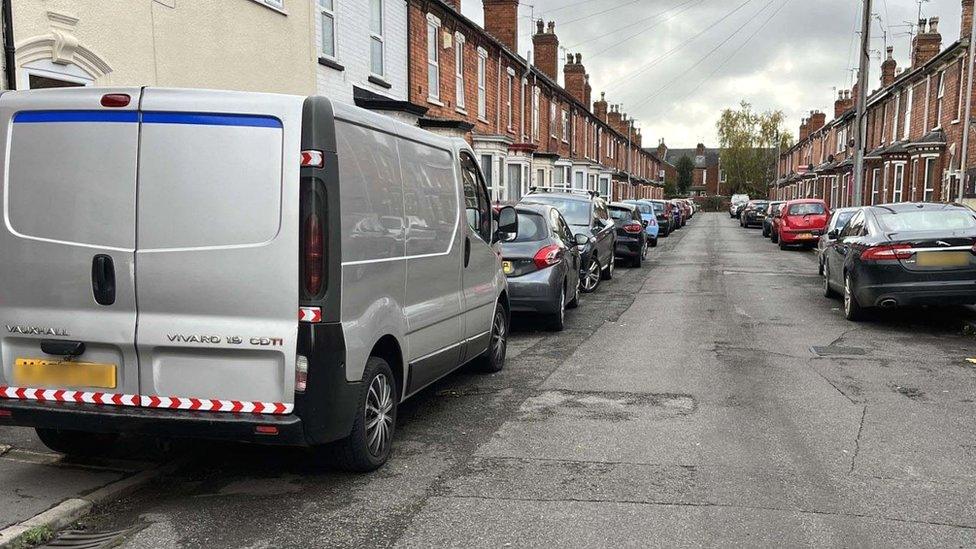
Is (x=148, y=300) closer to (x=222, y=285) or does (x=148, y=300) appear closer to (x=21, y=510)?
(x=222, y=285)

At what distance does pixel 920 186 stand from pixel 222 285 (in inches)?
1353

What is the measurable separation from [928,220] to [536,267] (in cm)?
538

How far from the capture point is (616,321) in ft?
38.6

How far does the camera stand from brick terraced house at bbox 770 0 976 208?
2902 cm

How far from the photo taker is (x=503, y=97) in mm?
29969

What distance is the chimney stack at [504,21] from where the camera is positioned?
32.4 meters

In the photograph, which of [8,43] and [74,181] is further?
[8,43]

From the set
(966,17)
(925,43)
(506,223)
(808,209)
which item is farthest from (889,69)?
(506,223)

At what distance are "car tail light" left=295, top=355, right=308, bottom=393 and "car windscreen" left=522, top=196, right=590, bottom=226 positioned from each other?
1188 centimetres

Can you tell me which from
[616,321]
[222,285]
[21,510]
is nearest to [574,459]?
[222,285]

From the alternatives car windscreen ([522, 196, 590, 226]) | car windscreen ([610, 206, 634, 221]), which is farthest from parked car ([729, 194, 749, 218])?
car windscreen ([522, 196, 590, 226])

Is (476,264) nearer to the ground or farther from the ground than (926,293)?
farther from the ground

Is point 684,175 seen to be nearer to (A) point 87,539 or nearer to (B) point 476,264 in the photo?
(B) point 476,264

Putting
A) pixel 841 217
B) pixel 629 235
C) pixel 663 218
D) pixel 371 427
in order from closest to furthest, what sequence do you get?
1. pixel 371 427
2. pixel 841 217
3. pixel 629 235
4. pixel 663 218
